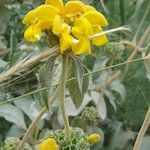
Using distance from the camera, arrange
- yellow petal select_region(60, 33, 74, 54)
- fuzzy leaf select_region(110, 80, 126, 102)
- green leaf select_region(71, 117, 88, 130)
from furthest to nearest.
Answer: fuzzy leaf select_region(110, 80, 126, 102) → green leaf select_region(71, 117, 88, 130) → yellow petal select_region(60, 33, 74, 54)

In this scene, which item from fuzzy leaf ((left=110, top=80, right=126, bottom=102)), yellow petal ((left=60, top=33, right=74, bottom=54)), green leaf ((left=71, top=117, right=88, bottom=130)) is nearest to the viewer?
yellow petal ((left=60, top=33, right=74, bottom=54))

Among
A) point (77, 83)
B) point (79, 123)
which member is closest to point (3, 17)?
point (79, 123)

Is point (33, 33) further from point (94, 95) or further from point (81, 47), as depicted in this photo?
point (94, 95)

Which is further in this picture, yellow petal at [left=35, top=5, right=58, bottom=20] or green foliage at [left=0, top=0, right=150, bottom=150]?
green foliage at [left=0, top=0, right=150, bottom=150]

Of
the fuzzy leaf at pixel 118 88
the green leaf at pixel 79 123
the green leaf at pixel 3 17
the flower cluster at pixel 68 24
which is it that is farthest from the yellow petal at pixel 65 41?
the green leaf at pixel 3 17

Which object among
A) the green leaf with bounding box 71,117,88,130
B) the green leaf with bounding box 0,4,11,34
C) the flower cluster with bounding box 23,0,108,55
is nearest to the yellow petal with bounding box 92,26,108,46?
the flower cluster with bounding box 23,0,108,55

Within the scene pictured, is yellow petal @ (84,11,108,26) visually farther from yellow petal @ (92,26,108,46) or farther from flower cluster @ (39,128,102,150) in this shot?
flower cluster @ (39,128,102,150)

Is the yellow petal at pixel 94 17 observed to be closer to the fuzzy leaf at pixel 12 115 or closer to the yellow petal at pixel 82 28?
the yellow petal at pixel 82 28
